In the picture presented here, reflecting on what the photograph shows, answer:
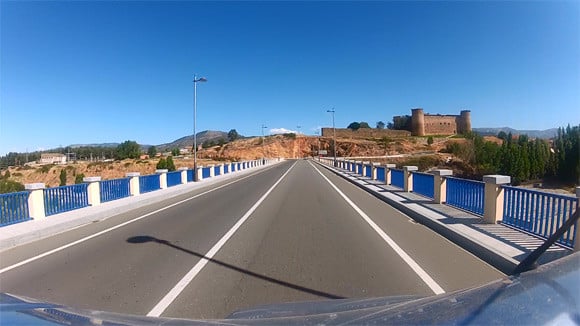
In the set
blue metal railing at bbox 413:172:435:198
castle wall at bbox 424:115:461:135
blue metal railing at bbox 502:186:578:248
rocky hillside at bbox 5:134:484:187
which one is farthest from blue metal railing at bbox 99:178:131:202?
castle wall at bbox 424:115:461:135

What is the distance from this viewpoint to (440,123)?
6009 inches

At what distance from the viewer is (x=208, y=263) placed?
21.6 feet

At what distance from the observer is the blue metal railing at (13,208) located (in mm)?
10219

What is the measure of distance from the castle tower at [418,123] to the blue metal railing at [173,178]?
438 ft

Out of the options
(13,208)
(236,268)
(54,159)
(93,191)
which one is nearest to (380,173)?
(93,191)

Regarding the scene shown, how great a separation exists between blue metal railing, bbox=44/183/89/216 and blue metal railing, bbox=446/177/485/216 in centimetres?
1232

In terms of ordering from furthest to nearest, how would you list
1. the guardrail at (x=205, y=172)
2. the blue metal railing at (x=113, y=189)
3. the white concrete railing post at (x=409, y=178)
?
the guardrail at (x=205, y=172) → the white concrete railing post at (x=409, y=178) → the blue metal railing at (x=113, y=189)

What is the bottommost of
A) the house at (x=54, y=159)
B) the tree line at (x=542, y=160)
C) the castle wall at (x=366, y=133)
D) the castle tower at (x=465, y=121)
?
the house at (x=54, y=159)

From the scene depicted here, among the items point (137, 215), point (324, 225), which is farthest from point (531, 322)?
point (137, 215)

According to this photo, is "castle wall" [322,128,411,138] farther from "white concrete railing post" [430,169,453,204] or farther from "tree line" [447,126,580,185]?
"white concrete railing post" [430,169,453,204]

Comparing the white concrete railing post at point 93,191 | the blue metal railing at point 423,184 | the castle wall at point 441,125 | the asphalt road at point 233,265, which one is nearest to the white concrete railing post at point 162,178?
the white concrete railing post at point 93,191

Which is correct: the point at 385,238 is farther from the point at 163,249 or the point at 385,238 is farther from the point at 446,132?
the point at 446,132

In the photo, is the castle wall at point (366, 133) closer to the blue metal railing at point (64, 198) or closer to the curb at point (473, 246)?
the blue metal railing at point (64, 198)

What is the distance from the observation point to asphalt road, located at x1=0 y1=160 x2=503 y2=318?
4.90 meters
